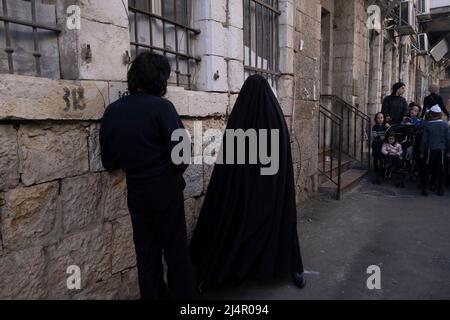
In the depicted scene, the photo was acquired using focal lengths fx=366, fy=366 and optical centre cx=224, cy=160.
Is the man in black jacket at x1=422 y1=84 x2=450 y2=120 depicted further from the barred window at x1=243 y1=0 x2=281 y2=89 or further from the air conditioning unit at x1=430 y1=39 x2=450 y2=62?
the air conditioning unit at x1=430 y1=39 x2=450 y2=62

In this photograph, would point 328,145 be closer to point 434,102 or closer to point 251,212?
point 434,102

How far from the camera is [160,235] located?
2.24 metres

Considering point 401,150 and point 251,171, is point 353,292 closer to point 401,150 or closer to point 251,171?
point 251,171

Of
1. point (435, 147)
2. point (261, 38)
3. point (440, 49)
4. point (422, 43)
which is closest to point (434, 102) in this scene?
point (435, 147)

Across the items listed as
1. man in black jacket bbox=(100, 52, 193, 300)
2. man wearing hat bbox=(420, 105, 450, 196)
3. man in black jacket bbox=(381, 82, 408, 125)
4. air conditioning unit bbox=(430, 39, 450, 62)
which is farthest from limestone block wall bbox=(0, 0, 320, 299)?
air conditioning unit bbox=(430, 39, 450, 62)

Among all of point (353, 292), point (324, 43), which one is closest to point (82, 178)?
point (353, 292)

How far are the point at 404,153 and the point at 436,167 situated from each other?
0.82 meters

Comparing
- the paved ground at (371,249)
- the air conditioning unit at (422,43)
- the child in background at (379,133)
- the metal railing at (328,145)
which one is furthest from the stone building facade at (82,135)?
the air conditioning unit at (422,43)

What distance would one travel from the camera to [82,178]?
7.61 feet

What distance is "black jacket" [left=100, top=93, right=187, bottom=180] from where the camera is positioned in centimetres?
203

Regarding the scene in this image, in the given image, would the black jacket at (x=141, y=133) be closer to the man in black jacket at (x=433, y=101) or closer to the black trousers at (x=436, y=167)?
the black trousers at (x=436, y=167)

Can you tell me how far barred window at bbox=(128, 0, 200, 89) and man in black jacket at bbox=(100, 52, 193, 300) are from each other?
2.78 feet

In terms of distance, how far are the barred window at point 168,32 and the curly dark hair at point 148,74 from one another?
79 centimetres

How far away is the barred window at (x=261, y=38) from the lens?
425cm
